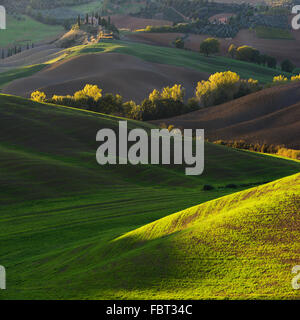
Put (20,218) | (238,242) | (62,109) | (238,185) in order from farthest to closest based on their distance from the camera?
(62,109), (238,185), (20,218), (238,242)

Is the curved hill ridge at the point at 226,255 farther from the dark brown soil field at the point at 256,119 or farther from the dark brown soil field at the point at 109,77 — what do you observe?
the dark brown soil field at the point at 109,77

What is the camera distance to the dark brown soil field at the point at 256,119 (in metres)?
92.2

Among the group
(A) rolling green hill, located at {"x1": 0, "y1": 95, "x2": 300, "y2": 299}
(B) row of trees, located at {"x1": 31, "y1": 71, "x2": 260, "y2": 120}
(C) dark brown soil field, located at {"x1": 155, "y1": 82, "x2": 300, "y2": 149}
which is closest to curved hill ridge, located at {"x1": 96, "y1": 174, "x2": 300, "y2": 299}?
(A) rolling green hill, located at {"x1": 0, "y1": 95, "x2": 300, "y2": 299}

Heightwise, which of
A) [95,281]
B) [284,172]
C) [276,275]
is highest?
[276,275]

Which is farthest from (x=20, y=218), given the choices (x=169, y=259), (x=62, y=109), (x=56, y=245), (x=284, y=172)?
(x=62, y=109)

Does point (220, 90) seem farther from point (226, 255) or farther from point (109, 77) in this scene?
point (226, 255)

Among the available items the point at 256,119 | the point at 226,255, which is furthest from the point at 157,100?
the point at 226,255

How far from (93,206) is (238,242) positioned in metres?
21.6

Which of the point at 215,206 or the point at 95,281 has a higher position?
the point at 215,206

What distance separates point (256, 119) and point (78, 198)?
7021 cm

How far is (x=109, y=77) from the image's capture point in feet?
531

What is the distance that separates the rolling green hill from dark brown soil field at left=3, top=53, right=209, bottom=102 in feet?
239

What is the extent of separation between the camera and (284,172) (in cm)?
5478

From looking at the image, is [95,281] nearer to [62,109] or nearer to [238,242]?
[238,242]
